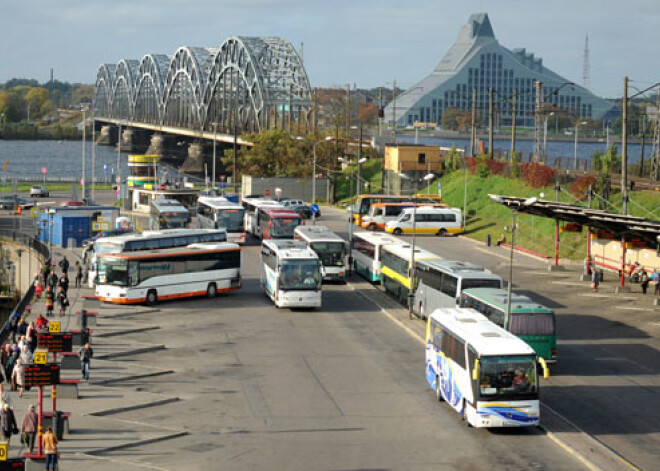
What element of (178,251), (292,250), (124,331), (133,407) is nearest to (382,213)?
(178,251)

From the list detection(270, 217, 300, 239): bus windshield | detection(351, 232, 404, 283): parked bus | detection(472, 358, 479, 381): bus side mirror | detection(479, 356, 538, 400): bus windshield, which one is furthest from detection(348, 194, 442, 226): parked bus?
Answer: detection(479, 356, 538, 400): bus windshield

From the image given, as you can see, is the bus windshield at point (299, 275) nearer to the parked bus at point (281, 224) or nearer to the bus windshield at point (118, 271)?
the bus windshield at point (118, 271)

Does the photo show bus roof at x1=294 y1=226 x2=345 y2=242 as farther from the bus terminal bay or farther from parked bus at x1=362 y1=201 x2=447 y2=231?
parked bus at x1=362 y1=201 x2=447 y2=231

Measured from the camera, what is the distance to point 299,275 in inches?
1850

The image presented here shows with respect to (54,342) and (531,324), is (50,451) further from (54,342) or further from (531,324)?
(531,324)

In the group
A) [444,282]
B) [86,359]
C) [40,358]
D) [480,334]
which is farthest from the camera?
[444,282]

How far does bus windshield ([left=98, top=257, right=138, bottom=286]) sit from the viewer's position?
160 feet

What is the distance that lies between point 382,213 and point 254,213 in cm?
1178

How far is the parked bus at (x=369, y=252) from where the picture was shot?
2188 inches

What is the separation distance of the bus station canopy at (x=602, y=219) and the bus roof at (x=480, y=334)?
12.2 meters

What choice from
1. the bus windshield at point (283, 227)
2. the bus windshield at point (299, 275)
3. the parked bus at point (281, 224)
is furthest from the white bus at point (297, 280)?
the bus windshield at point (283, 227)

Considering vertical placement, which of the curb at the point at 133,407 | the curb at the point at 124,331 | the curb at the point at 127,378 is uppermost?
the curb at the point at 124,331

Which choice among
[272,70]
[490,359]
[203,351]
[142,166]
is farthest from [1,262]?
[272,70]

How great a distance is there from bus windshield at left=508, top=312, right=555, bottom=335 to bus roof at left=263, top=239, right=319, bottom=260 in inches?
582
